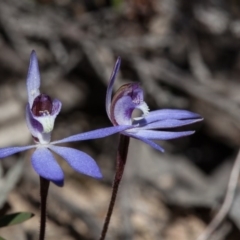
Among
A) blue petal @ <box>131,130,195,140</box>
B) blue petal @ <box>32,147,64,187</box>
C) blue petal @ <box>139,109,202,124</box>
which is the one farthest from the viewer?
blue petal @ <box>139,109,202,124</box>

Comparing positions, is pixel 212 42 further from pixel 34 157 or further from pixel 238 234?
pixel 34 157

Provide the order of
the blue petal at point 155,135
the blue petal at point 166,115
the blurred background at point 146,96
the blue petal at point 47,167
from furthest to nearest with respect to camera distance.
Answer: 1. the blurred background at point 146,96
2. the blue petal at point 166,115
3. the blue petal at point 155,135
4. the blue petal at point 47,167

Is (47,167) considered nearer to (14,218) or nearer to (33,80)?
(33,80)

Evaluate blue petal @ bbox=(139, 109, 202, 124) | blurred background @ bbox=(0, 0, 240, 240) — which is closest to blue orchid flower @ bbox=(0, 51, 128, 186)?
blue petal @ bbox=(139, 109, 202, 124)

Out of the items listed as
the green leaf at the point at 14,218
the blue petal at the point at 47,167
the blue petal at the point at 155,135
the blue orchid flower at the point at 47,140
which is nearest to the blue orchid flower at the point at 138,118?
the blue petal at the point at 155,135

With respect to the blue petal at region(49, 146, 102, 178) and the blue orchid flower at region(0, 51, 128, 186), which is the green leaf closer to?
the blue orchid flower at region(0, 51, 128, 186)

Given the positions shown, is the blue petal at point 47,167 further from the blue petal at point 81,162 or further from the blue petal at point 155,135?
the blue petal at point 155,135
